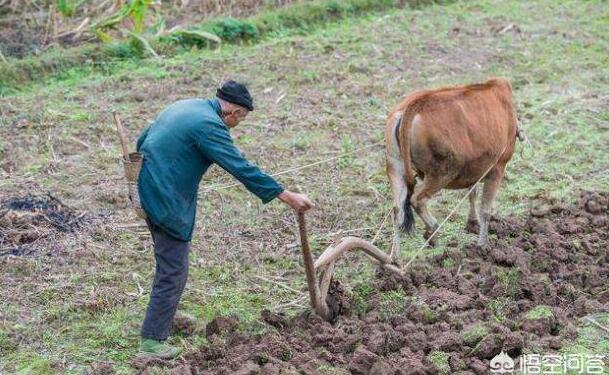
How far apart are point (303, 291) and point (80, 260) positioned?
181 centimetres

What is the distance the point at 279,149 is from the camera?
1024cm

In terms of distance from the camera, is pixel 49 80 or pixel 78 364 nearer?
pixel 78 364

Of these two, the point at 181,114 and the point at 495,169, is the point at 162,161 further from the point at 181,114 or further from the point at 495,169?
the point at 495,169

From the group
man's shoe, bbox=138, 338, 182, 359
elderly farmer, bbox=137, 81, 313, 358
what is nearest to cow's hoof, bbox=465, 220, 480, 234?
elderly farmer, bbox=137, 81, 313, 358

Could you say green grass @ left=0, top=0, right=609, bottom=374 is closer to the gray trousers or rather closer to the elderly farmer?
the gray trousers

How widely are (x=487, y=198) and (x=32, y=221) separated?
3824 mm

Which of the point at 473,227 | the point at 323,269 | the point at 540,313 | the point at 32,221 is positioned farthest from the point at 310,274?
the point at 32,221

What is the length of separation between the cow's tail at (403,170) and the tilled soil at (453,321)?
0.36m

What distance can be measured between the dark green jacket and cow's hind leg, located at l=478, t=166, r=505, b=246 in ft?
8.76

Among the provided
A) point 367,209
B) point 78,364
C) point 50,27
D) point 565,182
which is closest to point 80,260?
point 78,364

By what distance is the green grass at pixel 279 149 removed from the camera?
707cm

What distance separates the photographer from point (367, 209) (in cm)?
894

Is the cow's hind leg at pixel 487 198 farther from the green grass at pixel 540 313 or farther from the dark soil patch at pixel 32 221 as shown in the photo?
the dark soil patch at pixel 32 221

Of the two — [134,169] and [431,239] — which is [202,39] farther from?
[134,169]
